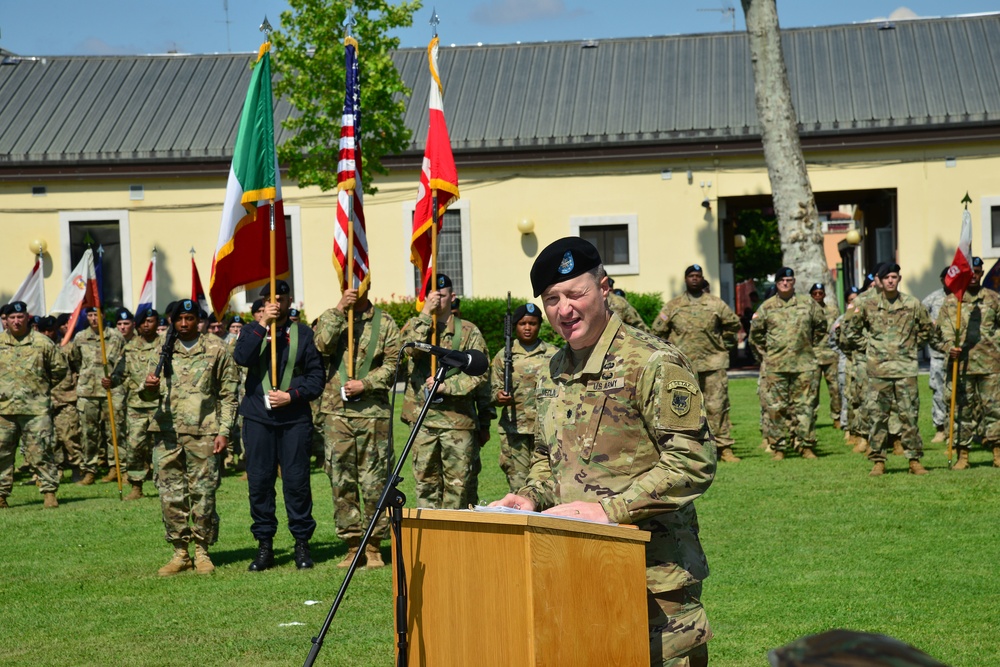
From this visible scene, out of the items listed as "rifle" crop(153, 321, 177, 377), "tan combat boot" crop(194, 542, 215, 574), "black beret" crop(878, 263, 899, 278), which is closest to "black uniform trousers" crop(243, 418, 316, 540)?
"tan combat boot" crop(194, 542, 215, 574)

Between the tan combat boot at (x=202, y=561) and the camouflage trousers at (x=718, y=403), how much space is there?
7372mm

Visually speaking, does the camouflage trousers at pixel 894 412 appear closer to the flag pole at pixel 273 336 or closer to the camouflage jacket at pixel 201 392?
the flag pole at pixel 273 336

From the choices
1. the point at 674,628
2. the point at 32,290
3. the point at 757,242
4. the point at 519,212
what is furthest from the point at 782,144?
the point at 757,242

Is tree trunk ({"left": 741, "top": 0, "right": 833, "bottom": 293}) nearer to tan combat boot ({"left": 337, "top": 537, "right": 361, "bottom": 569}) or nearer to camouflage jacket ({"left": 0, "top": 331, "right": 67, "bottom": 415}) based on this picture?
camouflage jacket ({"left": 0, "top": 331, "right": 67, "bottom": 415})

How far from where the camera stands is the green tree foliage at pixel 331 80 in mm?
25750

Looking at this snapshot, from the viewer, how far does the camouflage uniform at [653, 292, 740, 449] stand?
51.8ft

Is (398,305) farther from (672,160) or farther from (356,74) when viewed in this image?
(356,74)

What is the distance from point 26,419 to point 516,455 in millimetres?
6933

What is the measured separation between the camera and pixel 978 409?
47.4ft

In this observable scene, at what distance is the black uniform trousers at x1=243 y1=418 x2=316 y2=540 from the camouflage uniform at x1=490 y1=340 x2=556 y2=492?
74.5 inches

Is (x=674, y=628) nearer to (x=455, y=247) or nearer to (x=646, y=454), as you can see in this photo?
(x=646, y=454)

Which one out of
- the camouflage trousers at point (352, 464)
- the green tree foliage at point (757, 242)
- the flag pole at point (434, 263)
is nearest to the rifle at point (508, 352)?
the flag pole at point (434, 263)

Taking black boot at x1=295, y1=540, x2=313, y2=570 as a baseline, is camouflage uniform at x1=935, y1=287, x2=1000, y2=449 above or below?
above

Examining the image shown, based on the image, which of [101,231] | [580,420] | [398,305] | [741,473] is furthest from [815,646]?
[101,231]
